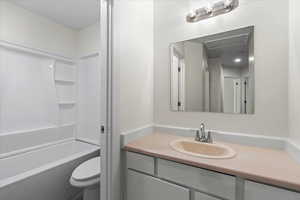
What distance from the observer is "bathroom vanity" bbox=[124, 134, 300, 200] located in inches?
27.1

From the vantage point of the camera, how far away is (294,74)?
93 cm

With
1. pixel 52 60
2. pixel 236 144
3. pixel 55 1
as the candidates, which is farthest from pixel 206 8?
pixel 52 60

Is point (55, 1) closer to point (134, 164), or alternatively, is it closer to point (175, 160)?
point (134, 164)

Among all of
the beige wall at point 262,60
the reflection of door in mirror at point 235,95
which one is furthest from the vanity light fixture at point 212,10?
the reflection of door in mirror at point 235,95

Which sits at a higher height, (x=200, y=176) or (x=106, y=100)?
(x=106, y=100)

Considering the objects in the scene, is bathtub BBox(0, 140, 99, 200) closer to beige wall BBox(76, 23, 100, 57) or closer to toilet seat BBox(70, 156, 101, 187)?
toilet seat BBox(70, 156, 101, 187)

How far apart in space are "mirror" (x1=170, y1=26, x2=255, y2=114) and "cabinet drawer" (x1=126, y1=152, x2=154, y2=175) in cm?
66

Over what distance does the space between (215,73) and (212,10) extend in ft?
1.86

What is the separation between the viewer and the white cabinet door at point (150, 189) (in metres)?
0.92

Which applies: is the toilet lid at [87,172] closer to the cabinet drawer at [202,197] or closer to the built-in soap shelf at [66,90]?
the cabinet drawer at [202,197]

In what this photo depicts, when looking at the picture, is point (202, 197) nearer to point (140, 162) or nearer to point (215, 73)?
point (140, 162)

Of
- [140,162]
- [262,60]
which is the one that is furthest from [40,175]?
[262,60]

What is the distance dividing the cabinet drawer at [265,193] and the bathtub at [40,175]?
1671mm

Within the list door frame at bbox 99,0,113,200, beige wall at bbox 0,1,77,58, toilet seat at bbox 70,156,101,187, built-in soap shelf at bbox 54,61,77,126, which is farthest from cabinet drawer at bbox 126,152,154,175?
beige wall at bbox 0,1,77,58
